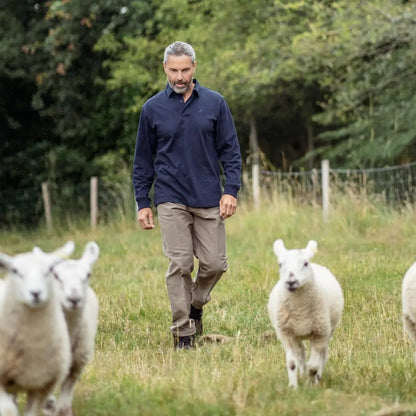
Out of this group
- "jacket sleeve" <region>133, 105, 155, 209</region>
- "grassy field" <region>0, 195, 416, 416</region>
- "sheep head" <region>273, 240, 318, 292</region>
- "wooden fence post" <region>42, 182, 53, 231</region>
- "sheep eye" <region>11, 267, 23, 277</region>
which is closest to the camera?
"sheep eye" <region>11, 267, 23, 277</region>

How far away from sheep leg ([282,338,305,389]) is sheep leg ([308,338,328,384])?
3.7 inches

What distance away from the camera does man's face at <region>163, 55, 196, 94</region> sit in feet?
20.7

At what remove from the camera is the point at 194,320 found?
6.98 m

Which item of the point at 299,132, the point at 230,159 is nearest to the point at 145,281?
the point at 230,159

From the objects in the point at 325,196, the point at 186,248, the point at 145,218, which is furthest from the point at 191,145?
the point at 325,196

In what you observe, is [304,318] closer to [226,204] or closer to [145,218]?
[226,204]

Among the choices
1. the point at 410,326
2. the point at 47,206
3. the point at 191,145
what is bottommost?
the point at 47,206

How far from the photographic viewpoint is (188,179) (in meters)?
6.57

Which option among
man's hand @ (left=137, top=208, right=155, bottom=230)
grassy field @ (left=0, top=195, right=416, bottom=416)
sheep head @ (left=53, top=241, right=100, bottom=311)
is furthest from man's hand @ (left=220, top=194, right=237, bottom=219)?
sheep head @ (left=53, top=241, right=100, bottom=311)

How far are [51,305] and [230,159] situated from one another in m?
3.00

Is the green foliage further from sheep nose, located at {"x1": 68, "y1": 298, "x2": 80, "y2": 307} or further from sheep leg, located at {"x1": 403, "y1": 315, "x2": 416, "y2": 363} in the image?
sheep nose, located at {"x1": 68, "y1": 298, "x2": 80, "y2": 307}

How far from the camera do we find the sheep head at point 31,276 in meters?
3.70

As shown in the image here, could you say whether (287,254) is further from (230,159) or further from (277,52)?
(277,52)

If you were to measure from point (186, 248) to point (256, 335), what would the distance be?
99 cm
